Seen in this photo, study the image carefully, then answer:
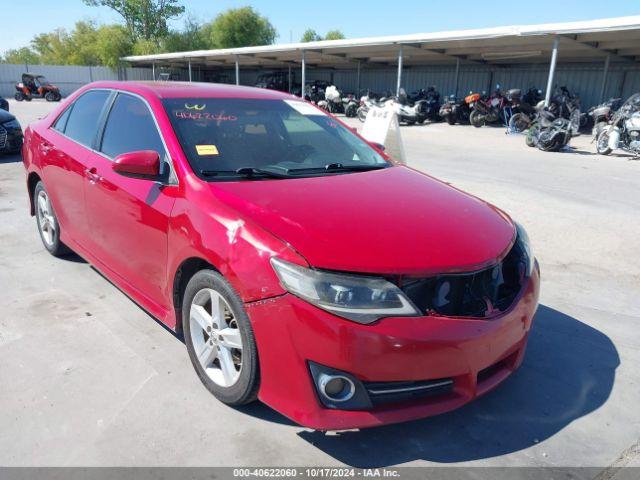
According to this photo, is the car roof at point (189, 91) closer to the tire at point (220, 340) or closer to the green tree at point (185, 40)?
the tire at point (220, 340)

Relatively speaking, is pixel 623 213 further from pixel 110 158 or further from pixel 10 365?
pixel 10 365

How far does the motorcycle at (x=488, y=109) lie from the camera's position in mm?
19891

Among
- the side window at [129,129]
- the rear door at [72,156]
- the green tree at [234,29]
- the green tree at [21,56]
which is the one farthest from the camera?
the green tree at [21,56]

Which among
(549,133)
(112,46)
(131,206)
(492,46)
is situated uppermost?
(112,46)

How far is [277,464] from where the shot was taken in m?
2.25

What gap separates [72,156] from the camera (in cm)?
389

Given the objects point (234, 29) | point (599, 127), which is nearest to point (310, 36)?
point (234, 29)

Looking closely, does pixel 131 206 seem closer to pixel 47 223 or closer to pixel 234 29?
pixel 47 223

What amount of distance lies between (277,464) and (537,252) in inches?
154

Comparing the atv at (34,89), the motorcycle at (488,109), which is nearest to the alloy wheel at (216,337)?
the motorcycle at (488,109)

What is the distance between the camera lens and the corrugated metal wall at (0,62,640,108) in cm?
2289

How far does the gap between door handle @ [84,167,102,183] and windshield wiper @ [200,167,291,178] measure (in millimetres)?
1091

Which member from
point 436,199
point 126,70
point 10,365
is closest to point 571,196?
point 436,199

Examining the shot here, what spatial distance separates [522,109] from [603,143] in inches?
282
